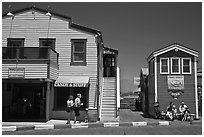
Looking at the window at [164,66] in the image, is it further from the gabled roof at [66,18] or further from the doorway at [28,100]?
the doorway at [28,100]

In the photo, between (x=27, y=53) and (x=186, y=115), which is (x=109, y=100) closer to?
(x=186, y=115)

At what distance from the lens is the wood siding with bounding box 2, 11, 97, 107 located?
17.4 m

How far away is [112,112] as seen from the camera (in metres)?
19.0

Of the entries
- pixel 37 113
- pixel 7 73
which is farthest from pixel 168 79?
pixel 7 73

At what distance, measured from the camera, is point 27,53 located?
1560 cm

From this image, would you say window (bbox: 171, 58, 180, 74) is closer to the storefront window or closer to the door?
the door

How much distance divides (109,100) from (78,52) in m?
4.61

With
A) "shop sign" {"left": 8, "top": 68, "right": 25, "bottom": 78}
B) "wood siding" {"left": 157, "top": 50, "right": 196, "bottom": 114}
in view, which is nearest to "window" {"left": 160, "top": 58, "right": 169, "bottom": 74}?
"wood siding" {"left": 157, "top": 50, "right": 196, "bottom": 114}

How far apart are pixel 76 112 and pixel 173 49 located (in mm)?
9346

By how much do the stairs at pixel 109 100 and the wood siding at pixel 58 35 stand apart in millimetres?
2358

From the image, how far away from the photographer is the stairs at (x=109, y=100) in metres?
18.9

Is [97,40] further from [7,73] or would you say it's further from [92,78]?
[7,73]

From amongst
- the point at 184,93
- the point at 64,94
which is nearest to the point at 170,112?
the point at 184,93

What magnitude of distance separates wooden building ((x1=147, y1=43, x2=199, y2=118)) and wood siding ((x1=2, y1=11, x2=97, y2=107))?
580 cm
